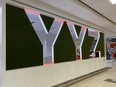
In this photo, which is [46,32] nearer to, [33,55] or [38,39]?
[38,39]

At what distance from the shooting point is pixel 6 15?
438cm

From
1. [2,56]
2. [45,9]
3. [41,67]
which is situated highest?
[45,9]

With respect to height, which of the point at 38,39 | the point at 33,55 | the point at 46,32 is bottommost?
the point at 33,55

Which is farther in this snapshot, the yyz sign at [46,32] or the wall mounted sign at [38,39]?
the yyz sign at [46,32]

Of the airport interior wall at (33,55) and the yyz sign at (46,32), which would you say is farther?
the yyz sign at (46,32)

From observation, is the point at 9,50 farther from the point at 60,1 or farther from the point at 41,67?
the point at 60,1

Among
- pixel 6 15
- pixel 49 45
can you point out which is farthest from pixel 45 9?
pixel 6 15

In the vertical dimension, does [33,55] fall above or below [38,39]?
below

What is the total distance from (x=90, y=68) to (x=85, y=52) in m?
1.07

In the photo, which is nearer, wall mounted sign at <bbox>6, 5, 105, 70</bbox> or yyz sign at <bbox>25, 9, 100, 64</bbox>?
wall mounted sign at <bbox>6, 5, 105, 70</bbox>

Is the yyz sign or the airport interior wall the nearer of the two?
the airport interior wall

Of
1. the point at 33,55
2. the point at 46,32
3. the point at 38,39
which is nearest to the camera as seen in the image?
the point at 33,55

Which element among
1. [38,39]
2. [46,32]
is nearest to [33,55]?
[38,39]

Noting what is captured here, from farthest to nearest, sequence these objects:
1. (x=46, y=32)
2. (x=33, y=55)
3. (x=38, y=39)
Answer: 1. (x=46, y=32)
2. (x=38, y=39)
3. (x=33, y=55)
